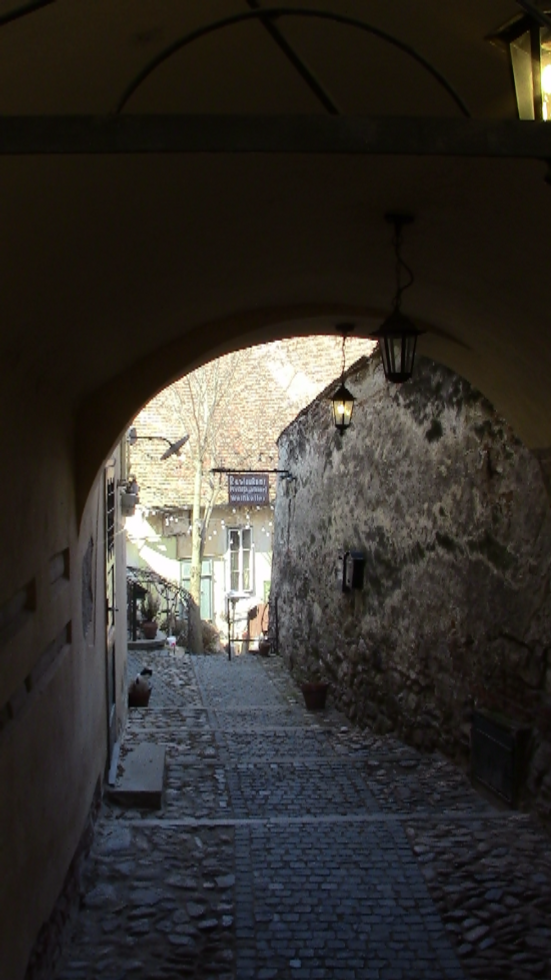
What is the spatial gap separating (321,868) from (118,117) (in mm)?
4100

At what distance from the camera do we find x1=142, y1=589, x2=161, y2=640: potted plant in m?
15.1

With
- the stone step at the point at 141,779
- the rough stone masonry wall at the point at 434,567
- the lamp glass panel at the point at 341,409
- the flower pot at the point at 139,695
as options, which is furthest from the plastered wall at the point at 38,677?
the flower pot at the point at 139,695

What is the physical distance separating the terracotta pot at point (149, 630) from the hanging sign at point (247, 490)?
2.44m

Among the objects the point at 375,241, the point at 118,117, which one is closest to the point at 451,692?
the point at 375,241

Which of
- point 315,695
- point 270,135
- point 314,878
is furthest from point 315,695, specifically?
point 270,135

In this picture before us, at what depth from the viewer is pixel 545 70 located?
7.34 feet

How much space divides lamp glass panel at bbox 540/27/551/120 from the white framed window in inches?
758

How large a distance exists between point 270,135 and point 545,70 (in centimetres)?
89

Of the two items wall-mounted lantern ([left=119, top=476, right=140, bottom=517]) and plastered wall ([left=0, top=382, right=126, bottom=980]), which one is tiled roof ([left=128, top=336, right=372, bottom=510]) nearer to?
wall-mounted lantern ([left=119, top=476, right=140, bottom=517])

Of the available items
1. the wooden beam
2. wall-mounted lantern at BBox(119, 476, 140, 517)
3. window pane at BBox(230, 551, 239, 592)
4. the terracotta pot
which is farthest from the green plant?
the wooden beam

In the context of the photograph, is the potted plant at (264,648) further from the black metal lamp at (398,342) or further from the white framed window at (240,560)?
the black metal lamp at (398,342)

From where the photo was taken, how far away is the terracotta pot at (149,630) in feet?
49.4

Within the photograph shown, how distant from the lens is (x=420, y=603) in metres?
7.38

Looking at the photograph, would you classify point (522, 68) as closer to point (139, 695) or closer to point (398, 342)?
point (398, 342)
